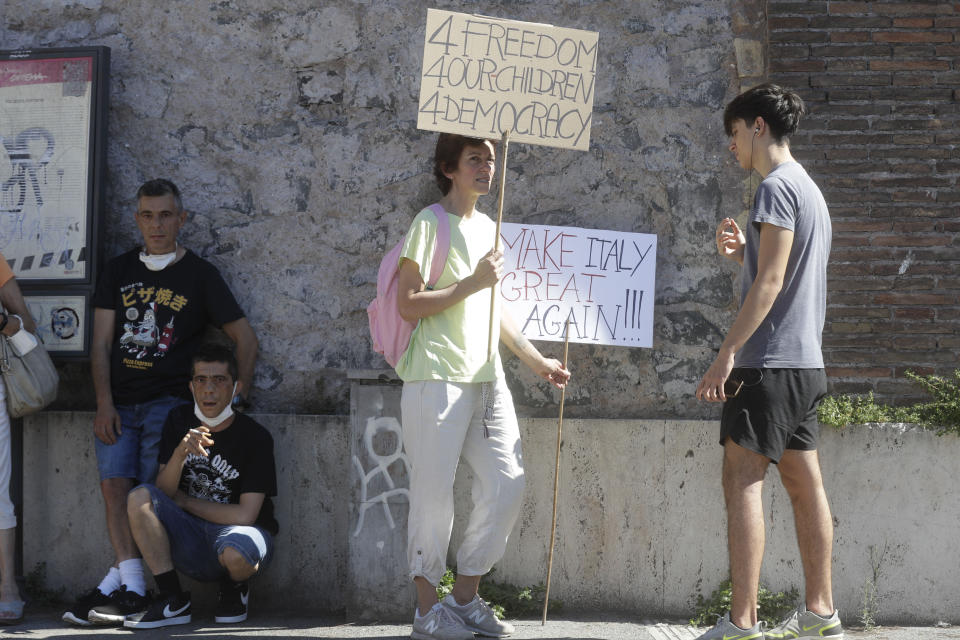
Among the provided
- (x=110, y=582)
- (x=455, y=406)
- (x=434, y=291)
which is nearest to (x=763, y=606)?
(x=455, y=406)

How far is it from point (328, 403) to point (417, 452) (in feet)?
3.79

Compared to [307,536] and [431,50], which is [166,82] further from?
[307,536]

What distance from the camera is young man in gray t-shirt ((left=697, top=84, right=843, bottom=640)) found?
3.57 m

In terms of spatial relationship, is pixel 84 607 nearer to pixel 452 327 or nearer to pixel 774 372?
pixel 452 327


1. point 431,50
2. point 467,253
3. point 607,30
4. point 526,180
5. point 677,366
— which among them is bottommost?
point 677,366

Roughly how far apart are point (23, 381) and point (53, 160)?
1.14 metres

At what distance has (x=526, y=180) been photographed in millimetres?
4910

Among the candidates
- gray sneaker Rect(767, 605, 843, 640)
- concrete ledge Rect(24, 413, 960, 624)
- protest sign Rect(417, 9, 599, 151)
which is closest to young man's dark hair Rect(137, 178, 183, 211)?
concrete ledge Rect(24, 413, 960, 624)

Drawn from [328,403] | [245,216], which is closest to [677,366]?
[328,403]

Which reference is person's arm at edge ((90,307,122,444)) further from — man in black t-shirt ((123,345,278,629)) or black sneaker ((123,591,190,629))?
black sneaker ((123,591,190,629))

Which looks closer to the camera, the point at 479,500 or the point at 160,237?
the point at 479,500

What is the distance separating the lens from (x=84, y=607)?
4.39 meters

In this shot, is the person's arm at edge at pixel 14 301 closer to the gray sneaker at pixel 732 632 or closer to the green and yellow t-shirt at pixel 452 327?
the green and yellow t-shirt at pixel 452 327

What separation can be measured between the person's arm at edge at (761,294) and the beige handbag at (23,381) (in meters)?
2.86
